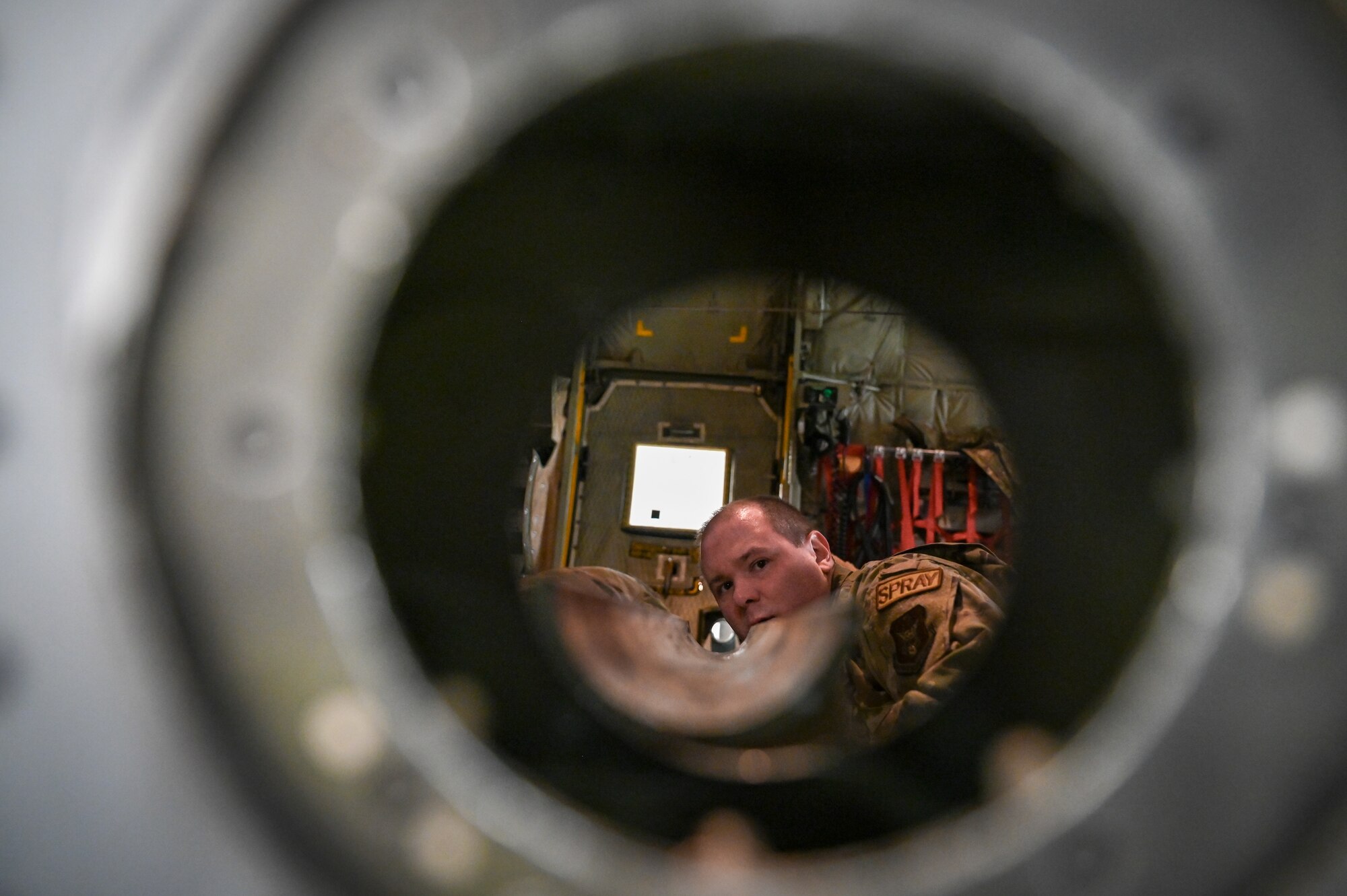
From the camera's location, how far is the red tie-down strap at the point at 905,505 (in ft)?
13.4

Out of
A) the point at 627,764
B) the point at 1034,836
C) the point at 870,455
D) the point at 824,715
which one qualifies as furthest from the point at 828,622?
the point at 870,455

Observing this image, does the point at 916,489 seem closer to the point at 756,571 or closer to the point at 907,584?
the point at 756,571

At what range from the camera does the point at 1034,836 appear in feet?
1.07

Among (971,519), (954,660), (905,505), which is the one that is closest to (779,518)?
(954,660)

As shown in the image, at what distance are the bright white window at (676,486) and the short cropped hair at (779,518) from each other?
1694 mm

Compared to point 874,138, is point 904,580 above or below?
below

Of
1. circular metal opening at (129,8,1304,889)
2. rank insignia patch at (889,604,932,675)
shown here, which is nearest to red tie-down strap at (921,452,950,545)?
rank insignia patch at (889,604,932,675)

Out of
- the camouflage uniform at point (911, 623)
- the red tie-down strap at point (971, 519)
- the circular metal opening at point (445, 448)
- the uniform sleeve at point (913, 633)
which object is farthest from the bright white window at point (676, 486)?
the circular metal opening at point (445, 448)

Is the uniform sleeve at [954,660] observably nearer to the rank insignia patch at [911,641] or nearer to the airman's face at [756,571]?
the rank insignia patch at [911,641]

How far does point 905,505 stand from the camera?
4117 mm

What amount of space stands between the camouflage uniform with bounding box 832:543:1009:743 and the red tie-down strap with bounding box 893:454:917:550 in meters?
1.98

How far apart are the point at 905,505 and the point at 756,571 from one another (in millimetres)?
2069

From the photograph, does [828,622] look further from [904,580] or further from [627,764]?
[904,580]

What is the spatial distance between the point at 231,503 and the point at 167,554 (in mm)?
30
